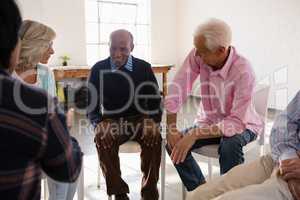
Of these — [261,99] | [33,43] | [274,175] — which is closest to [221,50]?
[261,99]

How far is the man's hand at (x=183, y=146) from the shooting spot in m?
1.93

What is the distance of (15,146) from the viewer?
756 mm

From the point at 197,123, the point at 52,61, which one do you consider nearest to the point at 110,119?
the point at 197,123

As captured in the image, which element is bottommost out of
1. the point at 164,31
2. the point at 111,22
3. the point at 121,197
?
the point at 121,197

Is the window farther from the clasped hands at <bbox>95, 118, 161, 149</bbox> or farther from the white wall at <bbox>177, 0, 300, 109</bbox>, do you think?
the clasped hands at <bbox>95, 118, 161, 149</bbox>

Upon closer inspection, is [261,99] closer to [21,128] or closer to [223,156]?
[223,156]

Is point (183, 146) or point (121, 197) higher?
point (183, 146)

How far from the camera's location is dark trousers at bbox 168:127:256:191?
6.08ft

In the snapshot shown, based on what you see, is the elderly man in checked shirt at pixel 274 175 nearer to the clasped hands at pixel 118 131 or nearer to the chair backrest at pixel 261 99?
the chair backrest at pixel 261 99

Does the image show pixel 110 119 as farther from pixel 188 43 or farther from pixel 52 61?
pixel 188 43

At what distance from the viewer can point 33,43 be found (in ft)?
5.91

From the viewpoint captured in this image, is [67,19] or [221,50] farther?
[67,19]

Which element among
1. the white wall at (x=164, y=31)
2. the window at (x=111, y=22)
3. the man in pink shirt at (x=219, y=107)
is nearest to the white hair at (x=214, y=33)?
the man in pink shirt at (x=219, y=107)

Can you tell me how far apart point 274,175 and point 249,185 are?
110 millimetres
